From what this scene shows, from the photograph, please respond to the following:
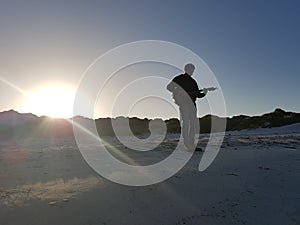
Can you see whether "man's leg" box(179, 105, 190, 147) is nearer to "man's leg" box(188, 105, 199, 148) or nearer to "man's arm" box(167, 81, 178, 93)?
"man's leg" box(188, 105, 199, 148)

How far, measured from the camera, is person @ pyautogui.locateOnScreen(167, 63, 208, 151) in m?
7.38

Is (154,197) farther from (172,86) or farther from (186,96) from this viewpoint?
(172,86)

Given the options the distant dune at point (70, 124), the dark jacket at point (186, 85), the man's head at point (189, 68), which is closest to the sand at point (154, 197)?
the dark jacket at point (186, 85)

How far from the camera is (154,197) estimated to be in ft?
11.2

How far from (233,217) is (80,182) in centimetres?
188

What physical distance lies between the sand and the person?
2412mm

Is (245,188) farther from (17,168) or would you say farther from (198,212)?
(17,168)

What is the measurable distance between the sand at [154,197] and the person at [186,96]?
241cm

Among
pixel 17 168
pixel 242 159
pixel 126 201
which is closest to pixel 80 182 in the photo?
pixel 126 201

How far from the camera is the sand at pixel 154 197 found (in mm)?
2895

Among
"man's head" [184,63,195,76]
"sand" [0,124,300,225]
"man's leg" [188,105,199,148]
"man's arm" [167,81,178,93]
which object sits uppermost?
"man's head" [184,63,195,76]

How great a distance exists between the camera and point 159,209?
3098 mm

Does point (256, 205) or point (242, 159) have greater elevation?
point (242, 159)

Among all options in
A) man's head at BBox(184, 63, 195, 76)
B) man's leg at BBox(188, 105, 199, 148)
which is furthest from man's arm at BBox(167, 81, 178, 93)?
man's leg at BBox(188, 105, 199, 148)
